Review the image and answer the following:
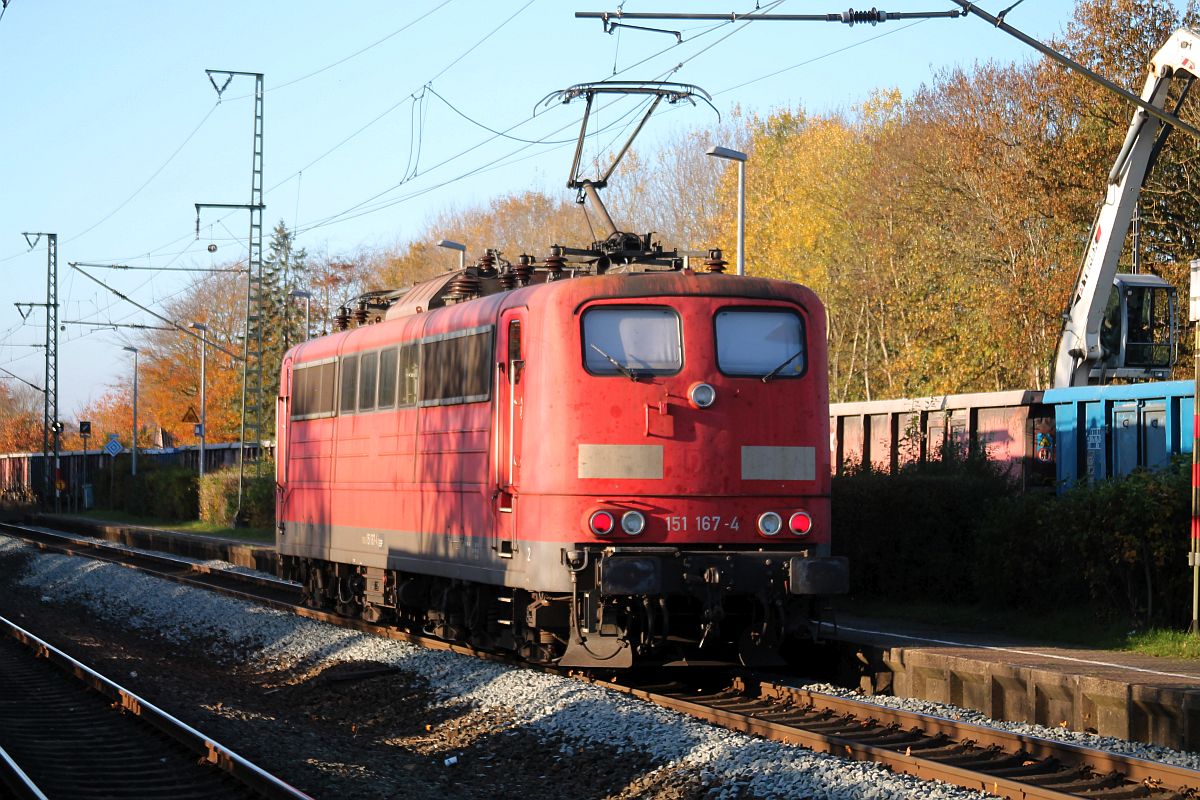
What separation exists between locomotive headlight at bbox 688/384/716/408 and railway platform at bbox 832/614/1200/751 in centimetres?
263

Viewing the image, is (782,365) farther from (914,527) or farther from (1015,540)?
(914,527)

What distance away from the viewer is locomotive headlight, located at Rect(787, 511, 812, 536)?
42.5 feet

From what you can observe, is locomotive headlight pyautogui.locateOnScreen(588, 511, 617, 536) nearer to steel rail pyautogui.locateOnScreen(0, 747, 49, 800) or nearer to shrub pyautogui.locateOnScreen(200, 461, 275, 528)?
steel rail pyautogui.locateOnScreen(0, 747, 49, 800)

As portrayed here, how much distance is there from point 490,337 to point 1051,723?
5.80m

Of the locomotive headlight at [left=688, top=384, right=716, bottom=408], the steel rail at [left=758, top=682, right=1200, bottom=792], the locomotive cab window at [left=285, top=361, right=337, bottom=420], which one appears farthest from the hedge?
the locomotive cab window at [left=285, top=361, right=337, bottom=420]

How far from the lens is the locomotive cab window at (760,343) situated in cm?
1309

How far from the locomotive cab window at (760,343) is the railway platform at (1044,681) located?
2.57 meters

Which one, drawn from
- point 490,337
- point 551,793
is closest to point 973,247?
point 490,337

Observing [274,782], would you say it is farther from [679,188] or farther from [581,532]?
[679,188]

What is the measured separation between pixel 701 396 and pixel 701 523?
3.48 ft

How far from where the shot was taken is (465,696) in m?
12.7

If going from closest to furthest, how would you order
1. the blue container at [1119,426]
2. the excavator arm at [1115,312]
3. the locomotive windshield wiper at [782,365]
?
the locomotive windshield wiper at [782,365] → the blue container at [1119,426] → the excavator arm at [1115,312]

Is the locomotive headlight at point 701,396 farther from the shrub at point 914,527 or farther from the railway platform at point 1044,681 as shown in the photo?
the shrub at point 914,527

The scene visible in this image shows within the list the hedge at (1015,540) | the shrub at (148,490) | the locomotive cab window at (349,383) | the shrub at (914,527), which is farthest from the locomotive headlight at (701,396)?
the shrub at (148,490)
